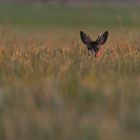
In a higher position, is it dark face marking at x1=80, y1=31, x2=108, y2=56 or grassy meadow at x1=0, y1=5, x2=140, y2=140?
dark face marking at x1=80, y1=31, x2=108, y2=56

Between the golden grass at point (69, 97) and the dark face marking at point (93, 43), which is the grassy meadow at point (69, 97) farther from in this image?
the dark face marking at point (93, 43)

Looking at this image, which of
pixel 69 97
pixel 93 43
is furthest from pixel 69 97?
pixel 93 43

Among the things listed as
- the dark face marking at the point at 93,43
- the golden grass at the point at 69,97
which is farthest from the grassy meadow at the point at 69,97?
the dark face marking at the point at 93,43

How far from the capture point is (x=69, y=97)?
501 cm

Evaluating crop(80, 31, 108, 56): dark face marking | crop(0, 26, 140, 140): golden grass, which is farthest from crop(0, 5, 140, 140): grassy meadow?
crop(80, 31, 108, 56): dark face marking

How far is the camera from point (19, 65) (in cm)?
622

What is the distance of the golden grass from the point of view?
402cm

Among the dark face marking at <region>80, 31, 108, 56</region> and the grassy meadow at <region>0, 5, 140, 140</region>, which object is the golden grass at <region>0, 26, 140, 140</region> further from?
the dark face marking at <region>80, 31, 108, 56</region>

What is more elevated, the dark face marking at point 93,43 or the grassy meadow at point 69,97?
the dark face marking at point 93,43

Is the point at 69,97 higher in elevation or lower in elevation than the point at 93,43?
lower

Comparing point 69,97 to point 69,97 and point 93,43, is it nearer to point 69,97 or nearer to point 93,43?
point 69,97

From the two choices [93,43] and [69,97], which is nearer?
[69,97]

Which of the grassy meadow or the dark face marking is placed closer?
the grassy meadow

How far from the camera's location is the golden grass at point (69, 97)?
402cm
